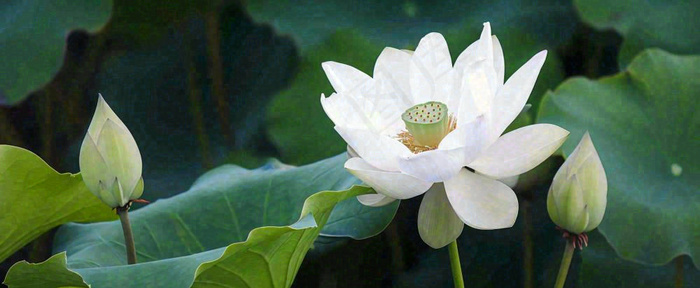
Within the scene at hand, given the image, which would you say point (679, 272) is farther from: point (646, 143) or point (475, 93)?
point (475, 93)

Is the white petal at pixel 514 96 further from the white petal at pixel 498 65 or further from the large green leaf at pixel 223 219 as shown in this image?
the large green leaf at pixel 223 219

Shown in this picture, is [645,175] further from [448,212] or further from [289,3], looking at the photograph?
[289,3]

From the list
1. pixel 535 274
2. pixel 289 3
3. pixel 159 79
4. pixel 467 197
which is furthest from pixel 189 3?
pixel 467 197

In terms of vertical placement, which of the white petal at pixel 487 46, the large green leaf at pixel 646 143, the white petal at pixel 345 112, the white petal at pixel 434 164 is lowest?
the large green leaf at pixel 646 143

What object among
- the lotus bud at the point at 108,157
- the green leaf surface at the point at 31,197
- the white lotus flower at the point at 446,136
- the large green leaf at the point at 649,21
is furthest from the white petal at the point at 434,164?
the large green leaf at the point at 649,21

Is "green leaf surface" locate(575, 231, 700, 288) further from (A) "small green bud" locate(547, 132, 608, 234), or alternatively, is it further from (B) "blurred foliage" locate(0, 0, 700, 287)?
(A) "small green bud" locate(547, 132, 608, 234)

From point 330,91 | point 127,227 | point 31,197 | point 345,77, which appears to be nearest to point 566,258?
point 345,77

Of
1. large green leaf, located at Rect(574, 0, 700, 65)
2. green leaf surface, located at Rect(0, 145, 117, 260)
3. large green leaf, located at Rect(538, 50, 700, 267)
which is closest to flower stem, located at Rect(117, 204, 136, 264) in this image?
green leaf surface, located at Rect(0, 145, 117, 260)
